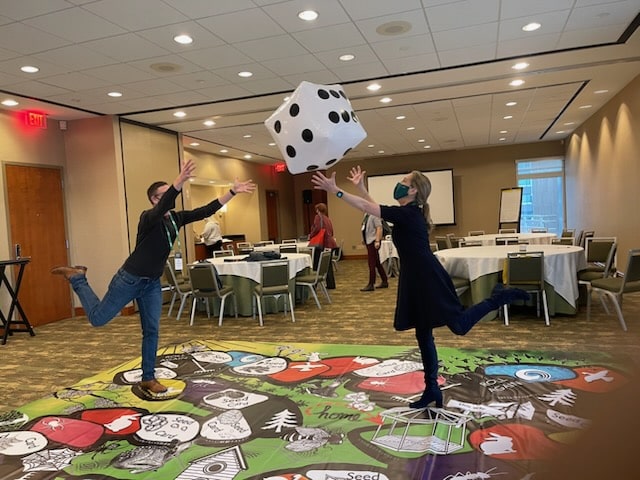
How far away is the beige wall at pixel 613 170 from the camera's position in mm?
7733

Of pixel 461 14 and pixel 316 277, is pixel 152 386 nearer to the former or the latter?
pixel 316 277

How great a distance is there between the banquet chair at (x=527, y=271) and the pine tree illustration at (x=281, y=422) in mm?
3266

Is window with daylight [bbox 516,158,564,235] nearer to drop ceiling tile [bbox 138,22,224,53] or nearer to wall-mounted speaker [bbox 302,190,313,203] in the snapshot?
wall-mounted speaker [bbox 302,190,313,203]

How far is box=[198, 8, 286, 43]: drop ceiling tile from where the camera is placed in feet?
14.2

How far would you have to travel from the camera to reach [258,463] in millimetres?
2627

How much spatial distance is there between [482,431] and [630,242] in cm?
689

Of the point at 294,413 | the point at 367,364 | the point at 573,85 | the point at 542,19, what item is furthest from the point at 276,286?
the point at 573,85

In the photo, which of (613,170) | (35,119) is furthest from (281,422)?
(613,170)

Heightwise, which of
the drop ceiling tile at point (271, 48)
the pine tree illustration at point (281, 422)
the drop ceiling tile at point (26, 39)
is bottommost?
the pine tree illustration at point (281, 422)

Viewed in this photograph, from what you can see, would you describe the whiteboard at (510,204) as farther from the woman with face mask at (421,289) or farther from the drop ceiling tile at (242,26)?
the woman with face mask at (421,289)

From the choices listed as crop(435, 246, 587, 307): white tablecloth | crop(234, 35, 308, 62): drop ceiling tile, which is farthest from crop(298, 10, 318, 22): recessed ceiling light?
crop(435, 246, 587, 307): white tablecloth

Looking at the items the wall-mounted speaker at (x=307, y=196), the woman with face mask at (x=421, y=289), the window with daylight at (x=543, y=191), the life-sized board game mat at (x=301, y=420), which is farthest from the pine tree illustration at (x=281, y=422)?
the wall-mounted speaker at (x=307, y=196)

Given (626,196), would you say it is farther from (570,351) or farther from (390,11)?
(390,11)

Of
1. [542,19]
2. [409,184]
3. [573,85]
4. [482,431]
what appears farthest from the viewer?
[573,85]
